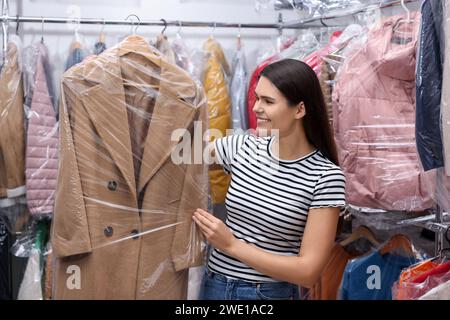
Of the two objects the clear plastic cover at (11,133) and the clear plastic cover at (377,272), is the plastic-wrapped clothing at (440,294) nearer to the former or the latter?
the clear plastic cover at (377,272)

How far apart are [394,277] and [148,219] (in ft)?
3.27

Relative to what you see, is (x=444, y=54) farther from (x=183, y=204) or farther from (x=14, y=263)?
(x=14, y=263)

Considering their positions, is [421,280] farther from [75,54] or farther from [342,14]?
[75,54]

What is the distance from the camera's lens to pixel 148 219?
4.91ft

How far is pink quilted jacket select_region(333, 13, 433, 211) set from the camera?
72.3 inches

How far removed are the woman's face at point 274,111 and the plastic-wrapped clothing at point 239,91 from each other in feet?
3.25

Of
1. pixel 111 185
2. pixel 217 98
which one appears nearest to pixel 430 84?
pixel 111 185

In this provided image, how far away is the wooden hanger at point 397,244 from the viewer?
6.62 ft

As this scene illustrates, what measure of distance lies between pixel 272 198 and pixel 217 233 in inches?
6.3

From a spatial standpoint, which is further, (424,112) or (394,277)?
(394,277)

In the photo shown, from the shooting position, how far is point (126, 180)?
147cm

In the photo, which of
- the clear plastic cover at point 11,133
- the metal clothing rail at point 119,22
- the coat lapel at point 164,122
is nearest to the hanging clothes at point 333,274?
the coat lapel at point 164,122

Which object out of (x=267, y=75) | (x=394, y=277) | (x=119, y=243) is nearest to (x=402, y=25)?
(x=267, y=75)

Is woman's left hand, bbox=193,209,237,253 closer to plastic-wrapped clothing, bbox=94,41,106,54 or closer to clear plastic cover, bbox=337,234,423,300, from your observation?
clear plastic cover, bbox=337,234,423,300
